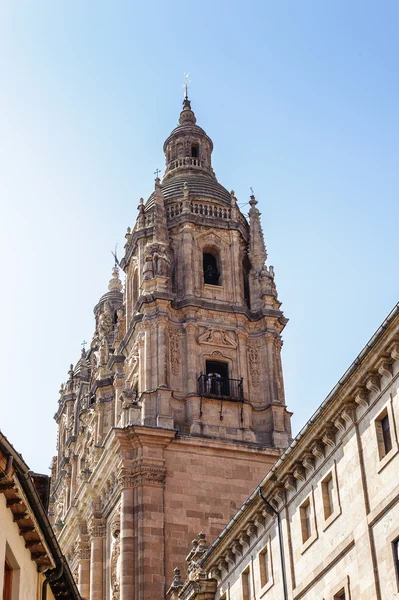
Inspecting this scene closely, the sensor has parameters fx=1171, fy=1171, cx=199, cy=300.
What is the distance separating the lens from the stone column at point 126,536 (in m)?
56.1

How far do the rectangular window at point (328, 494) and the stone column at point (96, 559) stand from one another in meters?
28.8

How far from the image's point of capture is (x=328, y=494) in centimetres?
3619

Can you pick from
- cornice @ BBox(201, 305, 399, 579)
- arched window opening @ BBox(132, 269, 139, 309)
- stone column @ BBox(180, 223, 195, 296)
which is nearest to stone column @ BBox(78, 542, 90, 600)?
arched window opening @ BBox(132, 269, 139, 309)

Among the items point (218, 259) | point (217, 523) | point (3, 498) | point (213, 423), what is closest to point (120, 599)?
point (217, 523)

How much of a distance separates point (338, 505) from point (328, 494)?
1.30 m

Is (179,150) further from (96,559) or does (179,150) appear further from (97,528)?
(96,559)

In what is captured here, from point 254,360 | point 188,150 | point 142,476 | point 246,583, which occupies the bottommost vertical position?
point 246,583

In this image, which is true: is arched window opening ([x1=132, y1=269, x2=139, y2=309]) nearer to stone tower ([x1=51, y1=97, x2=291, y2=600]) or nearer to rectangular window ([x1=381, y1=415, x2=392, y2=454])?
stone tower ([x1=51, y1=97, x2=291, y2=600])

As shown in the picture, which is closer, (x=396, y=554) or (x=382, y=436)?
(x=396, y=554)

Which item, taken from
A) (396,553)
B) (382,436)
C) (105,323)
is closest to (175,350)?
(105,323)

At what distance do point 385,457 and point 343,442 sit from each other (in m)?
3.13

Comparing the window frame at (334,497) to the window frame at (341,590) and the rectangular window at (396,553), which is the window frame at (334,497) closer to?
the window frame at (341,590)

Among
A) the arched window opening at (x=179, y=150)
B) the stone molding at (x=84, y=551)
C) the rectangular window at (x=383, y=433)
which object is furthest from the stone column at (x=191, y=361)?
the rectangular window at (x=383, y=433)

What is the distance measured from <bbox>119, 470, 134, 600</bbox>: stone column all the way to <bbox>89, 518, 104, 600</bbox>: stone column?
5.64m
